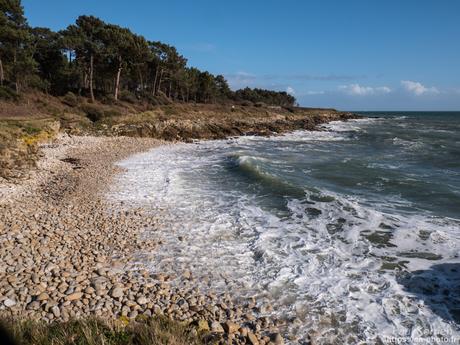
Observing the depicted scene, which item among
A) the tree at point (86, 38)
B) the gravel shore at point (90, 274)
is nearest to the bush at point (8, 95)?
the tree at point (86, 38)

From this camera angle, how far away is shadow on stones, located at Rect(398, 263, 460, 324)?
6.61 meters

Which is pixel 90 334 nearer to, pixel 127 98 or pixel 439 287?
pixel 439 287

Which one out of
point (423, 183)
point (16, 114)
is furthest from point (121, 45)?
point (423, 183)

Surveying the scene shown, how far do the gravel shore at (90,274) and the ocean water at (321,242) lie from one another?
59 cm

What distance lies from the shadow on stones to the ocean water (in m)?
0.02

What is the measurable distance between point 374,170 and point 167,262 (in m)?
16.8

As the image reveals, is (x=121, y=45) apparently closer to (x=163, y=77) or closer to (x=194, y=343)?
(x=163, y=77)

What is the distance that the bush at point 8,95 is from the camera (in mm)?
34294

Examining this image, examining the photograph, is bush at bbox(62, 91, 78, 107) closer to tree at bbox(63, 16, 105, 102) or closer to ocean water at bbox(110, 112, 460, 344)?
tree at bbox(63, 16, 105, 102)

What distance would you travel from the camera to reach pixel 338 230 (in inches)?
420

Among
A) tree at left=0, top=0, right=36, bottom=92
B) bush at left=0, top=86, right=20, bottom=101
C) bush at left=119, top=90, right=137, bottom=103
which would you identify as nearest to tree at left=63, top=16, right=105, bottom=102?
tree at left=0, top=0, right=36, bottom=92

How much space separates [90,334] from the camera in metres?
4.22

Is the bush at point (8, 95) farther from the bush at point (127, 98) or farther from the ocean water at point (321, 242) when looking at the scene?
the ocean water at point (321, 242)

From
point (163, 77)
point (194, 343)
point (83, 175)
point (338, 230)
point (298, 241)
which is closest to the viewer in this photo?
point (194, 343)
